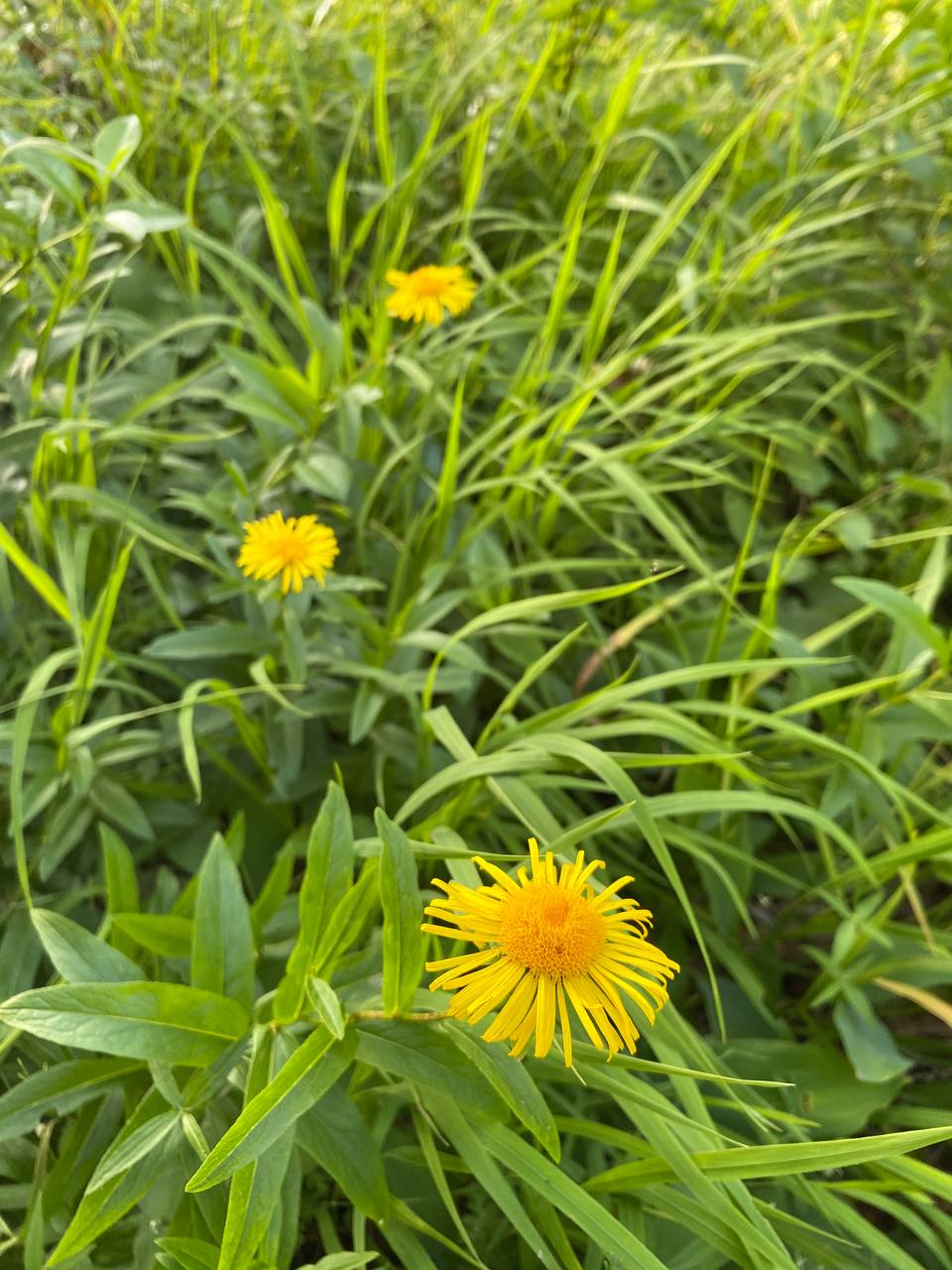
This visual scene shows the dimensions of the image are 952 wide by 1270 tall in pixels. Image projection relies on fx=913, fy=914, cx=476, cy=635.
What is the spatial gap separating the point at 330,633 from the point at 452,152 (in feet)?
2.81

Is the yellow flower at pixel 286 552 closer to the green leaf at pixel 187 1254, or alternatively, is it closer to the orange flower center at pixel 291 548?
the orange flower center at pixel 291 548

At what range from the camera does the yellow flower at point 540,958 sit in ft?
1.41

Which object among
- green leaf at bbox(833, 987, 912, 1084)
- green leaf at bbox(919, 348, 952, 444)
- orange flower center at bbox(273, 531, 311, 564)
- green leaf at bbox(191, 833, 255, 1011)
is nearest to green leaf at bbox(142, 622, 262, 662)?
orange flower center at bbox(273, 531, 311, 564)

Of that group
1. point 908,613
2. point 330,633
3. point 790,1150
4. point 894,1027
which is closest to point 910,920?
point 894,1027

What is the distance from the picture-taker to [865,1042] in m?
0.74

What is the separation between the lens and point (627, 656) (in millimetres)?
983

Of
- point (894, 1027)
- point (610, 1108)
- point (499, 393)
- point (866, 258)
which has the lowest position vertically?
point (894, 1027)

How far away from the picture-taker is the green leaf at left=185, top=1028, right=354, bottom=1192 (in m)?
0.42

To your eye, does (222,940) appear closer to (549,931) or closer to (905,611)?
(549,931)

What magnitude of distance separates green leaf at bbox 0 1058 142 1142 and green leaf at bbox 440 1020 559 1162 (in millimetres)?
235

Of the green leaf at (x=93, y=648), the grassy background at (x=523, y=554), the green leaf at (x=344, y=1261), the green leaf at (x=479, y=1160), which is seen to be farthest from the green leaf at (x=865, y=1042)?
the green leaf at (x=93, y=648)

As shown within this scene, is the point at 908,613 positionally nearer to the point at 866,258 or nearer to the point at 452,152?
the point at 866,258

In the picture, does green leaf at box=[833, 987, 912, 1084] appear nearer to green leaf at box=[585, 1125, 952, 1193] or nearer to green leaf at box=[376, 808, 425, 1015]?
green leaf at box=[585, 1125, 952, 1193]

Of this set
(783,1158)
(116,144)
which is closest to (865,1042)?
(783,1158)
